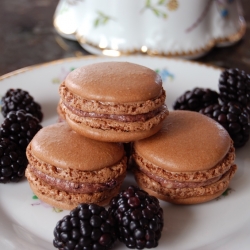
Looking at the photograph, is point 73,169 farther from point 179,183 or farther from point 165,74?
point 165,74

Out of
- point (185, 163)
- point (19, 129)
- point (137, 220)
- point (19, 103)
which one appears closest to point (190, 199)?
point (185, 163)

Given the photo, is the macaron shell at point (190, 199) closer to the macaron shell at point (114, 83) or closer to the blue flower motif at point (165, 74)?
the macaron shell at point (114, 83)

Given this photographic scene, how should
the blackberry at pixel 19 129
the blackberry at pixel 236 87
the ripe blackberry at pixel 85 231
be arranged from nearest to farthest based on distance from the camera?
the ripe blackberry at pixel 85 231 → the blackberry at pixel 19 129 → the blackberry at pixel 236 87

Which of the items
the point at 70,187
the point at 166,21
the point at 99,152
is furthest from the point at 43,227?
the point at 166,21

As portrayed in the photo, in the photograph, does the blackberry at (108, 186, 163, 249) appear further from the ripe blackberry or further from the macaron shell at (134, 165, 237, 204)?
the macaron shell at (134, 165, 237, 204)

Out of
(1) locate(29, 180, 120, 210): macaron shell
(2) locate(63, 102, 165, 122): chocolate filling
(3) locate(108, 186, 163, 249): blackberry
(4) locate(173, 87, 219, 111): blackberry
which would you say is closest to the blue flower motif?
(4) locate(173, 87, 219, 111): blackberry

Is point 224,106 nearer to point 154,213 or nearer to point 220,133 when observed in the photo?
point 220,133

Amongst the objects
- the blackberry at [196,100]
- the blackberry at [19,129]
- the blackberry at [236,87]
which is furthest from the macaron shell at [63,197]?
the blackberry at [236,87]

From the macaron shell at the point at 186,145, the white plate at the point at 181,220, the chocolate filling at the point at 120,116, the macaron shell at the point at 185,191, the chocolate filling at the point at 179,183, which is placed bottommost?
the white plate at the point at 181,220
